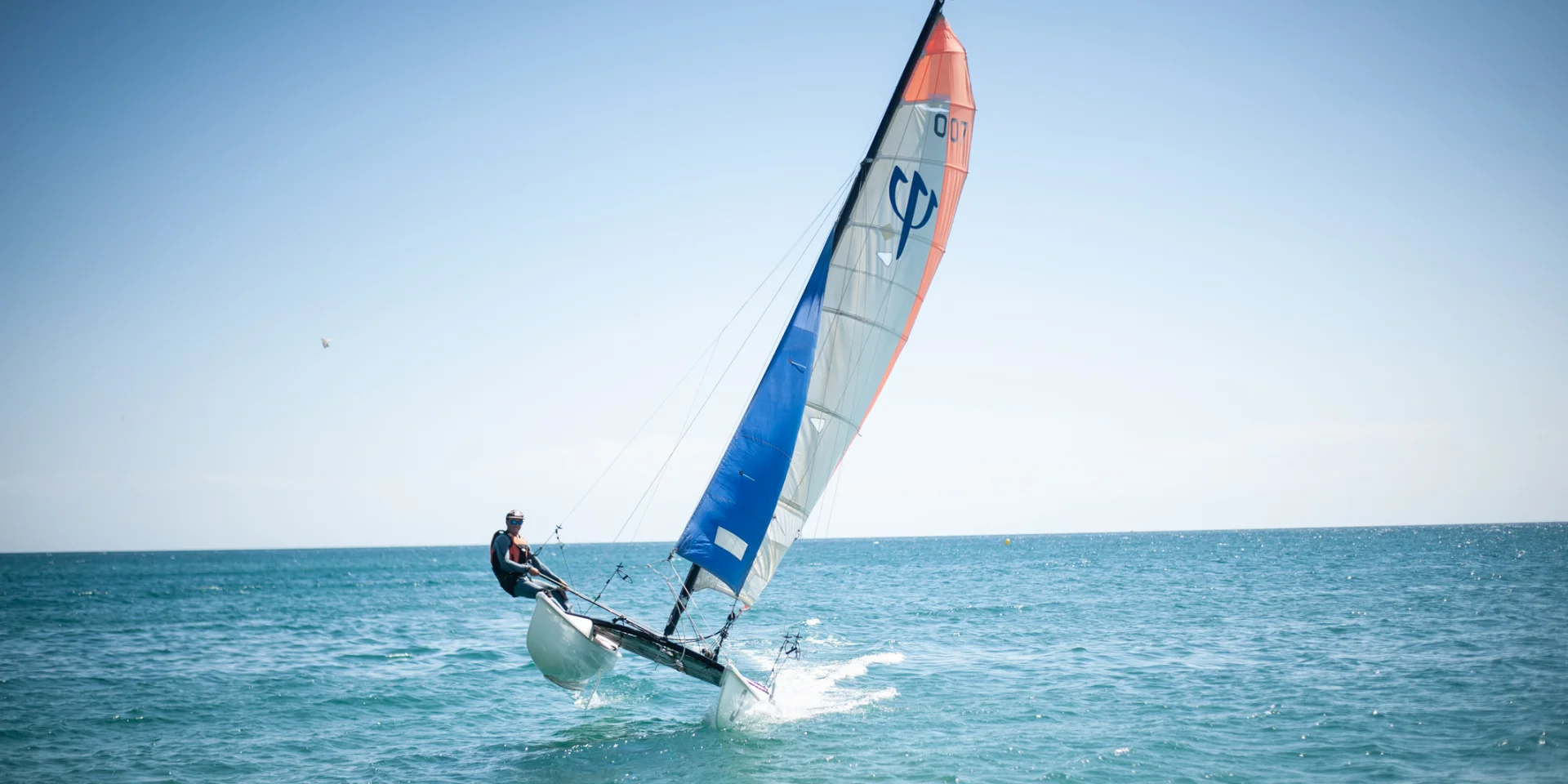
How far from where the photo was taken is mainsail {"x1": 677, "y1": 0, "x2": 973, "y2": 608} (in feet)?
39.6

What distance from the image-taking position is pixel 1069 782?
11.0 m

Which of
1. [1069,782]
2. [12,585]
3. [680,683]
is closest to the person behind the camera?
[1069,782]

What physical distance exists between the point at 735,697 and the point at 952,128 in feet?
27.9

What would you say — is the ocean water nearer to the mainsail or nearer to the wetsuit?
the wetsuit

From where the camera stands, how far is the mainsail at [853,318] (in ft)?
39.6

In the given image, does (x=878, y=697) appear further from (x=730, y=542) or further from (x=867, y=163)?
(x=867, y=163)

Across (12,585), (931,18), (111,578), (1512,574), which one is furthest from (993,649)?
(111,578)

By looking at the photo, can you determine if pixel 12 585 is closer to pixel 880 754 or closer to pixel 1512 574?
pixel 880 754

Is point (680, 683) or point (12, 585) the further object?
point (12, 585)

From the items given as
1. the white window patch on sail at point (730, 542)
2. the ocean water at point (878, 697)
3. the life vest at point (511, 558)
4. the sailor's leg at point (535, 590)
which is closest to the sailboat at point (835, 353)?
the white window patch on sail at point (730, 542)

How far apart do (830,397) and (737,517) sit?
2.10m

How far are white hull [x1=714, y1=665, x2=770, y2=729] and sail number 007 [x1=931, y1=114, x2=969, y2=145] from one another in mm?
7715

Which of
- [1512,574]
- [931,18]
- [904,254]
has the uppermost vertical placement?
[931,18]

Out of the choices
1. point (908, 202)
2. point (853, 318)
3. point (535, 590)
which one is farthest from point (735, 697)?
point (908, 202)
